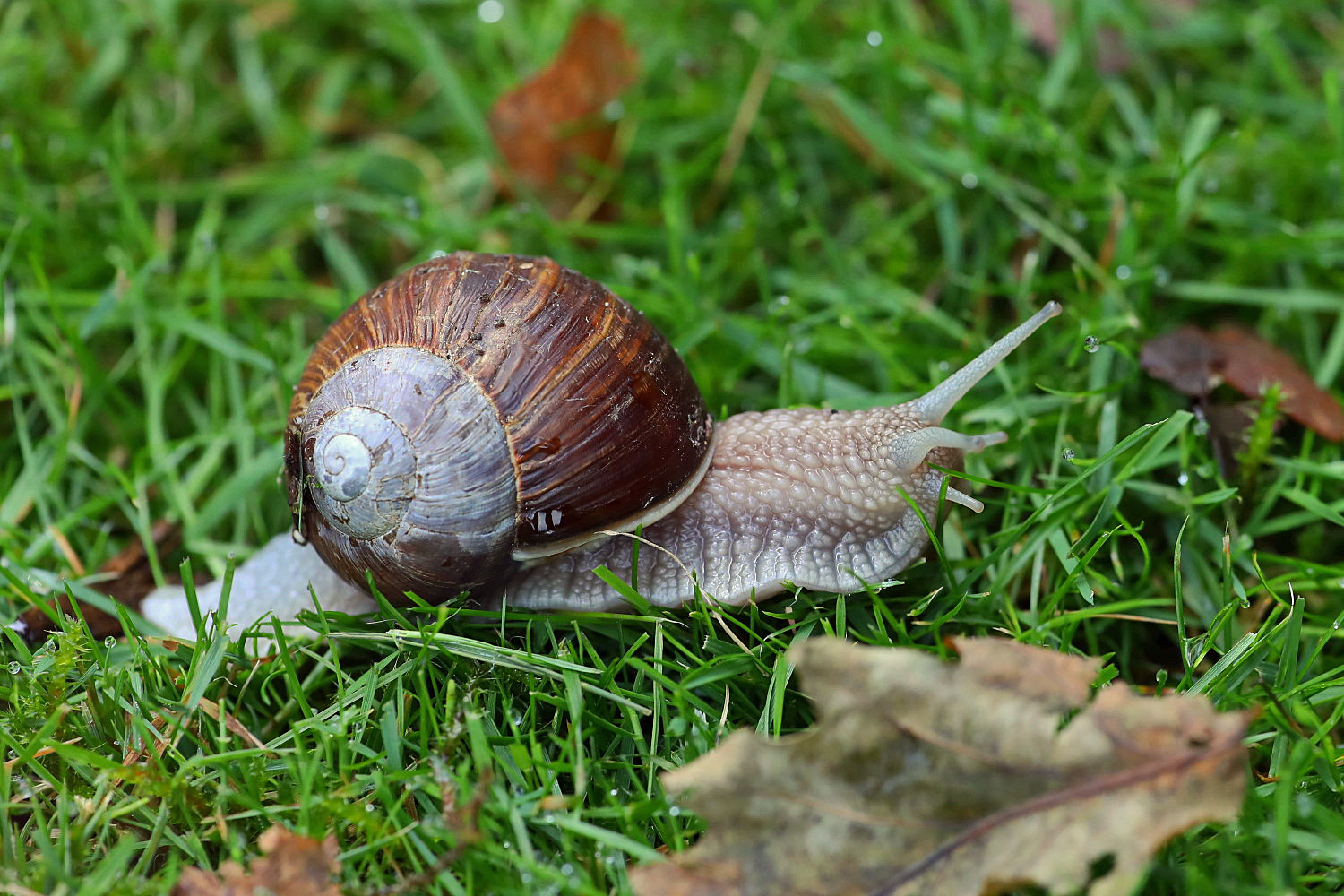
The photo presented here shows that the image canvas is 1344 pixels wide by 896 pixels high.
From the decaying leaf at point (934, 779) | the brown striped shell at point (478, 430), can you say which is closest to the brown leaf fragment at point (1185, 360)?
the decaying leaf at point (934, 779)

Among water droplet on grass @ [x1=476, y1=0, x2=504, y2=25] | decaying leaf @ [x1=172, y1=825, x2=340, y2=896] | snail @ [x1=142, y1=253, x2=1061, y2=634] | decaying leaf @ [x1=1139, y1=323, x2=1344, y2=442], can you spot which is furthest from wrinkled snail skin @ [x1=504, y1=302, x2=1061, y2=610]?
water droplet on grass @ [x1=476, y1=0, x2=504, y2=25]

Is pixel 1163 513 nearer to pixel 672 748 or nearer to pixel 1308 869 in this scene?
pixel 1308 869

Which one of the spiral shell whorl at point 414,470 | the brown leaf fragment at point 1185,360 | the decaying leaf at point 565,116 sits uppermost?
the decaying leaf at point 565,116

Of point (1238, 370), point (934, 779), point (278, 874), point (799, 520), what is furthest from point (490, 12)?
point (934, 779)

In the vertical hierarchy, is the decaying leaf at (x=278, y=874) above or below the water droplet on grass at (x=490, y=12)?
below

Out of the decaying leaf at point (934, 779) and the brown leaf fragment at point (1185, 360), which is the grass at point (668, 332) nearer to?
the brown leaf fragment at point (1185, 360)

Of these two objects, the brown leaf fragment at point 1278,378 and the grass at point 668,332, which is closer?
the grass at point 668,332

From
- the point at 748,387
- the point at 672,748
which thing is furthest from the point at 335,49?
the point at 672,748

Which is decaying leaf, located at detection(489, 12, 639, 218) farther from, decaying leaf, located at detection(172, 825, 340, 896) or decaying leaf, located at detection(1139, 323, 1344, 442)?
decaying leaf, located at detection(172, 825, 340, 896)

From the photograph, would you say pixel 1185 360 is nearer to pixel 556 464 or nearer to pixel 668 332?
pixel 668 332
